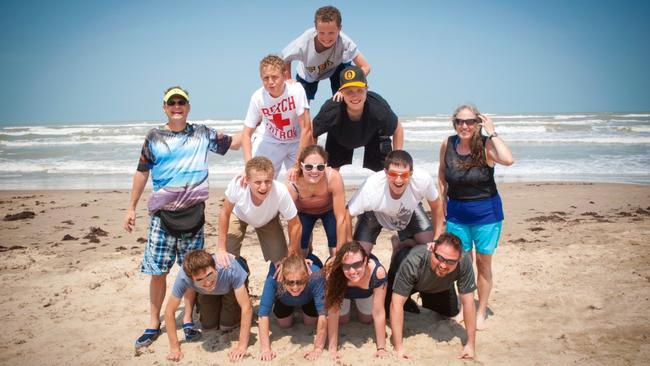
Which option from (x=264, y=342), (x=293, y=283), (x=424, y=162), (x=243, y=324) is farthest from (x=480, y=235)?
(x=424, y=162)

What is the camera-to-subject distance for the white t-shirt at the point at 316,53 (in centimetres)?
504

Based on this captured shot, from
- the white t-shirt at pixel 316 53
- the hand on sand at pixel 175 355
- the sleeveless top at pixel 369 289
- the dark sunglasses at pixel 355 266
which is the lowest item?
the hand on sand at pixel 175 355

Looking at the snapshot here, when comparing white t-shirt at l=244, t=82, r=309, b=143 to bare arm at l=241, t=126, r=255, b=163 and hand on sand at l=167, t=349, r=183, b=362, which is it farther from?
hand on sand at l=167, t=349, r=183, b=362

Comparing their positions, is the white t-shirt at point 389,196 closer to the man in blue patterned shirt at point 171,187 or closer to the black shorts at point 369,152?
the black shorts at point 369,152

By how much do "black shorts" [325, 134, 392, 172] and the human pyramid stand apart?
0.02 meters

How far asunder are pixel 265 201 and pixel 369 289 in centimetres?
136

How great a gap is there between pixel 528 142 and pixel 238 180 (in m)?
22.1

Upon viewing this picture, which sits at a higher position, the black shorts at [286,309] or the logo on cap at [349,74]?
the logo on cap at [349,74]

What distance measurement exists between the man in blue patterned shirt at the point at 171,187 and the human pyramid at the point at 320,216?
0.4 inches

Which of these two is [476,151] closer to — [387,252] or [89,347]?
[387,252]

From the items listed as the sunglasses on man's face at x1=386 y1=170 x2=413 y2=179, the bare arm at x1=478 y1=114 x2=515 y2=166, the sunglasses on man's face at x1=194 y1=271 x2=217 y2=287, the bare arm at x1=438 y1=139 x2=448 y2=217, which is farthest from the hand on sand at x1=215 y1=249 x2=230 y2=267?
the bare arm at x1=478 y1=114 x2=515 y2=166

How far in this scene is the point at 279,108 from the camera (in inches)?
189

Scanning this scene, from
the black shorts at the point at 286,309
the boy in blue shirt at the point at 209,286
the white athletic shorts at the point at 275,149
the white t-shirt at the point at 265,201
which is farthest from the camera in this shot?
the white athletic shorts at the point at 275,149

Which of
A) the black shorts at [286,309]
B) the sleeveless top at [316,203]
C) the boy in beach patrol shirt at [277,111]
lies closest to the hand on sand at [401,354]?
the black shorts at [286,309]
